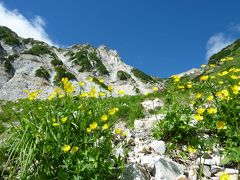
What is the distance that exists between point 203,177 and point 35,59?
71.0 m

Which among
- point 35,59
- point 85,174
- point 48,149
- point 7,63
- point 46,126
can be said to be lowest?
point 85,174

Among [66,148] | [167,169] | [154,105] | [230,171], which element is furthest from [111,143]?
[154,105]

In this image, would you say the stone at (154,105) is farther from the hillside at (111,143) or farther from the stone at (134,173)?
the stone at (134,173)

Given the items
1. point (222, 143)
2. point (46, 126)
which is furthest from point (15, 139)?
point (222, 143)

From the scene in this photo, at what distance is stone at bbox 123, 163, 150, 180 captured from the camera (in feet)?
18.3

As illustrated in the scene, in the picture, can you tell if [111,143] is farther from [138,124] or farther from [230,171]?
[138,124]

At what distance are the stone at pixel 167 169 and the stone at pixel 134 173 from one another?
Result: 24cm

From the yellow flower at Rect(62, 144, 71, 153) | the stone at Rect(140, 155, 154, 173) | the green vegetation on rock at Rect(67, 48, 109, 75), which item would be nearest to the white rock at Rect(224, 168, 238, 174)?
the stone at Rect(140, 155, 154, 173)

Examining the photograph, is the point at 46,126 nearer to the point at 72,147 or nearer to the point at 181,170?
the point at 72,147

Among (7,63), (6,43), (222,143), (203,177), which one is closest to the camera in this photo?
(203,177)

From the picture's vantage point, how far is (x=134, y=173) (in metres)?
5.61

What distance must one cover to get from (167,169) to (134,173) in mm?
577

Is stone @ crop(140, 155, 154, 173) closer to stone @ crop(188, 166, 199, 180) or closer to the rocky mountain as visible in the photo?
stone @ crop(188, 166, 199, 180)

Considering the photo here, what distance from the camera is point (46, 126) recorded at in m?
5.31
